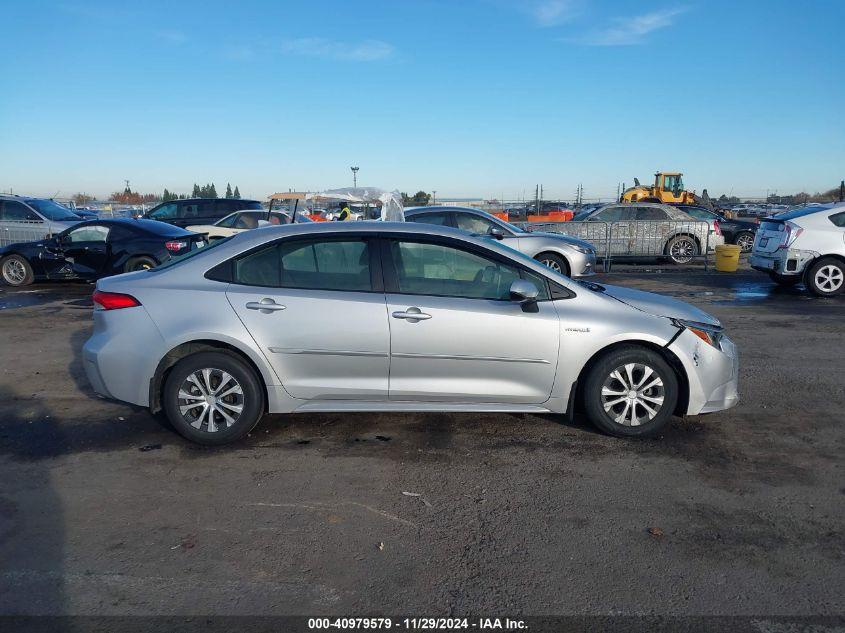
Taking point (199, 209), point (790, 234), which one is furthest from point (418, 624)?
point (199, 209)

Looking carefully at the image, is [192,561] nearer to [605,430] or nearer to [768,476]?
[605,430]

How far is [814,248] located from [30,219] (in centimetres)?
1759

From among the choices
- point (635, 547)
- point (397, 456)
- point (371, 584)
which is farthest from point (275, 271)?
point (635, 547)

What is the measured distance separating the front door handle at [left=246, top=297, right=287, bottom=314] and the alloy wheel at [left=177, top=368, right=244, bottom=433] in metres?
0.52

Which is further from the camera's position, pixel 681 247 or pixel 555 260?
pixel 681 247

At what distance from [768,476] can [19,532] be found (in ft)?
14.8

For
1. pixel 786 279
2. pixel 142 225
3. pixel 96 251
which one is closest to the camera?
pixel 786 279

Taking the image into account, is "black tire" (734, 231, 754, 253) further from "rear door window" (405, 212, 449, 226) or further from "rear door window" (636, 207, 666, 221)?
"rear door window" (405, 212, 449, 226)

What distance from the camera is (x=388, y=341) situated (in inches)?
193

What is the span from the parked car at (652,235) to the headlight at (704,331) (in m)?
12.8

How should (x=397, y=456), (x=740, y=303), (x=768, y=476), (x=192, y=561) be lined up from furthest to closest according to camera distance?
(x=740, y=303), (x=397, y=456), (x=768, y=476), (x=192, y=561)

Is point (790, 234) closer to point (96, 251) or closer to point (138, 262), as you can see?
point (138, 262)

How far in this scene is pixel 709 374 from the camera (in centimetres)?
501

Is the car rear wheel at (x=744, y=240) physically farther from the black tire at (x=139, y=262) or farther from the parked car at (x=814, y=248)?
the black tire at (x=139, y=262)
